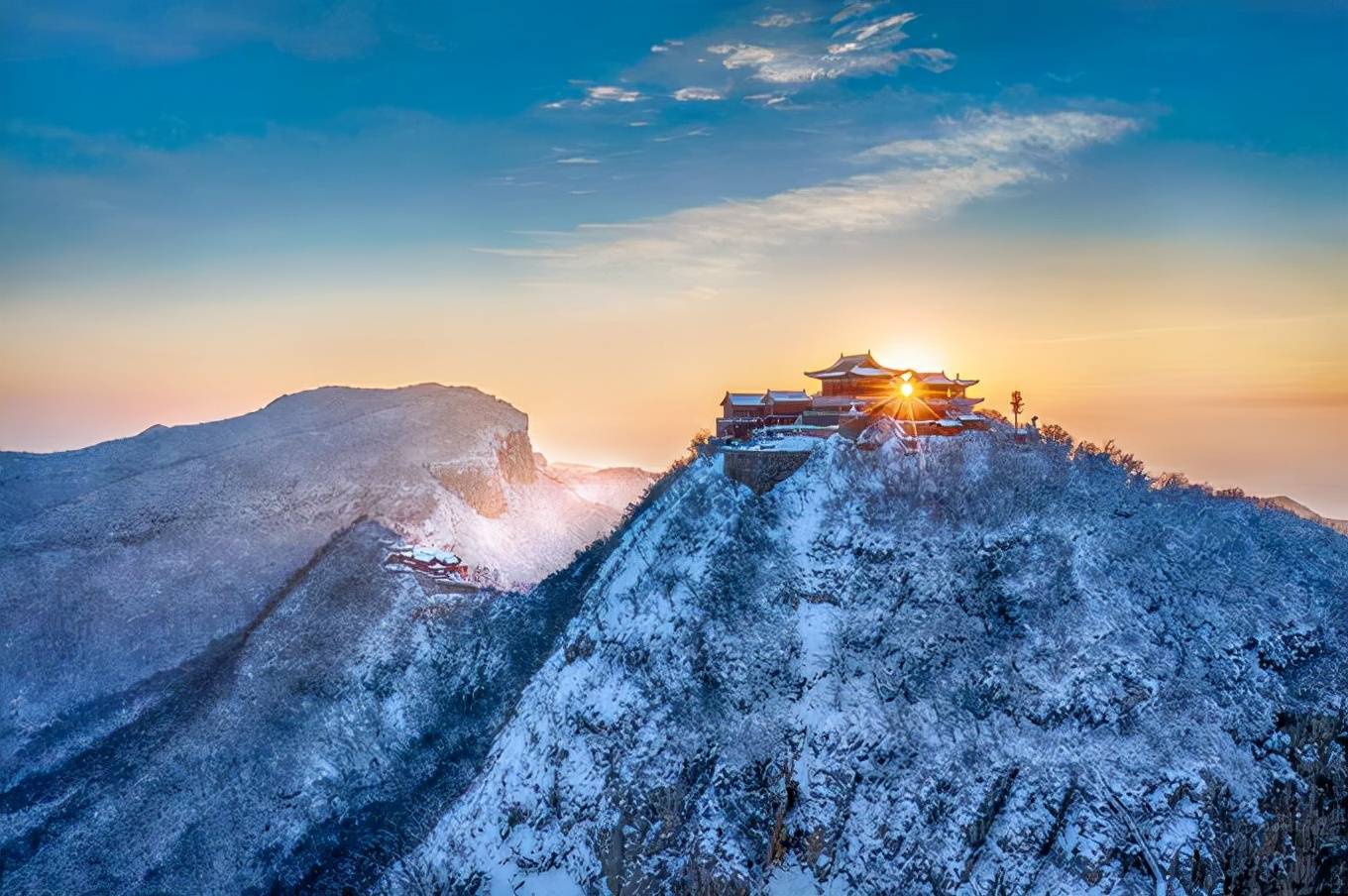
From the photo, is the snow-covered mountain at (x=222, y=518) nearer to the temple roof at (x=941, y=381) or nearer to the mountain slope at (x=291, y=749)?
the mountain slope at (x=291, y=749)

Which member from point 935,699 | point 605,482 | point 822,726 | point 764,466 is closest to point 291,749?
point 822,726

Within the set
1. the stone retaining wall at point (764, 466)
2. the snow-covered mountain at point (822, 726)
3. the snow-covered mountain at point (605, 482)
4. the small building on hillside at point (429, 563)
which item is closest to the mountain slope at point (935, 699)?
the snow-covered mountain at point (822, 726)

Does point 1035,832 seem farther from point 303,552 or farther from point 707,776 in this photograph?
point 303,552

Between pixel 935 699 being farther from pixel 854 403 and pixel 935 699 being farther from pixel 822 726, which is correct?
pixel 854 403

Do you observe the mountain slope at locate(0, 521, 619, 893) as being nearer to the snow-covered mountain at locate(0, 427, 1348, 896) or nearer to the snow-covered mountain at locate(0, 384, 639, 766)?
the snow-covered mountain at locate(0, 427, 1348, 896)

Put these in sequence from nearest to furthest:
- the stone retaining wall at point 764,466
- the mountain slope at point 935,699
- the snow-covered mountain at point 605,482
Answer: the mountain slope at point 935,699, the stone retaining wall at point 764,466, the snow-covered mountain at point 605,482

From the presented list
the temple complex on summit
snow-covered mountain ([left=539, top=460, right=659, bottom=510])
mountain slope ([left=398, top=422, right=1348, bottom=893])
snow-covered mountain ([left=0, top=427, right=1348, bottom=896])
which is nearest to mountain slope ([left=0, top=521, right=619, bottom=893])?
snow-covered mountain ([left=0, top=427, right=1348, bottom=896])
